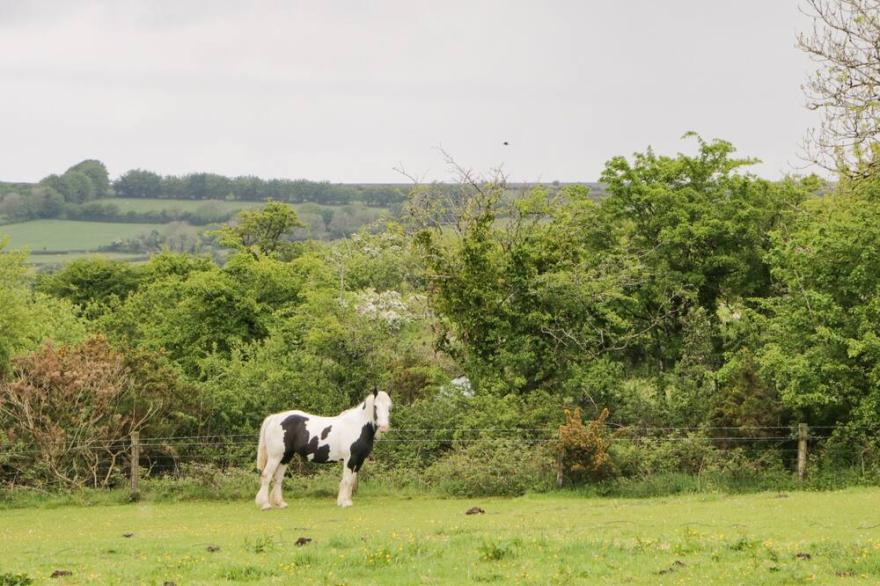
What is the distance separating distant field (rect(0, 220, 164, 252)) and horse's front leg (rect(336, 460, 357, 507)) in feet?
493

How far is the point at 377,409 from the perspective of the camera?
26281 millimetres

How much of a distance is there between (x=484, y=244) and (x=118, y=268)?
5058 centimetres

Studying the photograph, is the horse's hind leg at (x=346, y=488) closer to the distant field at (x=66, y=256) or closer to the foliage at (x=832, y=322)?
the foliage at (x=832, y=322)

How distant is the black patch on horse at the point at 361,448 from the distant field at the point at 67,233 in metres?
150

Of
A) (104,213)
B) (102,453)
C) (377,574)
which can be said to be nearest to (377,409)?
(102,453)

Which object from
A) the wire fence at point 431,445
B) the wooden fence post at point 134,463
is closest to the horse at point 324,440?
the wire fence at point 431,445

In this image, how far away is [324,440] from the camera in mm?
26578

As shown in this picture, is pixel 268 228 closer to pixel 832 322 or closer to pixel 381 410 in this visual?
pixel 381 410

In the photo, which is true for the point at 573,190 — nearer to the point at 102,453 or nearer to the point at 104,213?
the point at 102,453

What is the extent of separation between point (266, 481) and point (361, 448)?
2.25 m

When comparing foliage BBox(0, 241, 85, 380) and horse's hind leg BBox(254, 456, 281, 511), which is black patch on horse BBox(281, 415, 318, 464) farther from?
foliage BBox(0, 241, 85, 380)

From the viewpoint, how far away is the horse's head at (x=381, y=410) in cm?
2611

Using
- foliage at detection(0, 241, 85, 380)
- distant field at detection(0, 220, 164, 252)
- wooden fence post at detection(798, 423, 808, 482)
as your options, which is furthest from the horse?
distant field at detection(0, 220, 164, 252)

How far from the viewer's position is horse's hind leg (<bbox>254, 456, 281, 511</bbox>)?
26.0 metres
